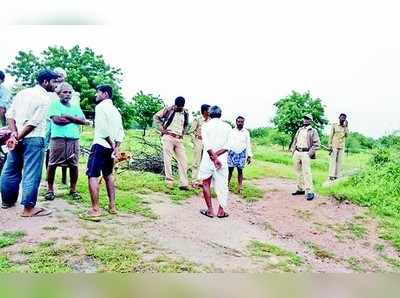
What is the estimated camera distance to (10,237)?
12.7ft

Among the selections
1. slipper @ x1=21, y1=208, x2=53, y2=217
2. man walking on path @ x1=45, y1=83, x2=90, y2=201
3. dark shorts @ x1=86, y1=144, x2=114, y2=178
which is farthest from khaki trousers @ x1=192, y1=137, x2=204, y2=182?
slipper @ x1=21, y1=208, x2=53, y2=217

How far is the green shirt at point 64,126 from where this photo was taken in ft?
15.1

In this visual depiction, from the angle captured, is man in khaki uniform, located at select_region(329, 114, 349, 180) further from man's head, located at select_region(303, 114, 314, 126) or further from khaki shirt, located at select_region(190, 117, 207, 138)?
khaki shirt, located at select_region(190, 117, 207, 138)

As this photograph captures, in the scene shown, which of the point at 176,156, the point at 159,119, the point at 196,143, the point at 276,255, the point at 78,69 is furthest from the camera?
the point at 196,143

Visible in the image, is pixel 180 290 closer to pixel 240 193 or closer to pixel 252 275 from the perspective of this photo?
pixel 252 275

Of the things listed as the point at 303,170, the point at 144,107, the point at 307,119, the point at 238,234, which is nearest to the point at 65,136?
the point at 144,107

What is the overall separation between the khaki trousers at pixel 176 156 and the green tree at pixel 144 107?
326mm

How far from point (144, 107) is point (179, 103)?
393 mm

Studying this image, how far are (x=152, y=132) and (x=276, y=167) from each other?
1498mm

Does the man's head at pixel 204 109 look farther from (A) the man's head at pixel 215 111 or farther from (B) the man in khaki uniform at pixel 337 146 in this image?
(B) the man in khaki uniform at pixel 337 146

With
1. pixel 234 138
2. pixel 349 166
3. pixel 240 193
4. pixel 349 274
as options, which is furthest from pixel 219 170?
pixel 349 166

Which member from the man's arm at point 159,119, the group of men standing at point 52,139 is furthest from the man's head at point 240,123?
the group of men standing at point 52,139

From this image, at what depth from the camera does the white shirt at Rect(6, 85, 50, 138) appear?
423 cm

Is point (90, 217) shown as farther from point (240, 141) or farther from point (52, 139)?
point (240, 141)
